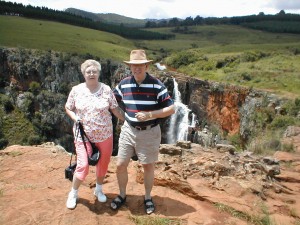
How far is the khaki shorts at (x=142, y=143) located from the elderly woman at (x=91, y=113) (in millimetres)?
286

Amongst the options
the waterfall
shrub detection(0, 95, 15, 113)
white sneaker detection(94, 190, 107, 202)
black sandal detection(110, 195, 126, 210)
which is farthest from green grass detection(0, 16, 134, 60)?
black sandal detection(110, 195, 126, 210)

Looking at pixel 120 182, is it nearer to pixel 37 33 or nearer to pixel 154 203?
pixel 154 203

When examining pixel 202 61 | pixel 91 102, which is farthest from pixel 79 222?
pixel 202 61

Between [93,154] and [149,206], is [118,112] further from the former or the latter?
[149,206]

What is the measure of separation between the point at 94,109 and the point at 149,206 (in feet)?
6.42

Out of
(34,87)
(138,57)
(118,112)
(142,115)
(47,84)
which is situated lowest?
(34,87)

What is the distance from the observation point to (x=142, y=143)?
16.5ft

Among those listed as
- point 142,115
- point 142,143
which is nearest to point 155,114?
point 142,115

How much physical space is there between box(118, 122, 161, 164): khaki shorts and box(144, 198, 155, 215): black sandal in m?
0.87

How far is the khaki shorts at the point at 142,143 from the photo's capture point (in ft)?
16.4

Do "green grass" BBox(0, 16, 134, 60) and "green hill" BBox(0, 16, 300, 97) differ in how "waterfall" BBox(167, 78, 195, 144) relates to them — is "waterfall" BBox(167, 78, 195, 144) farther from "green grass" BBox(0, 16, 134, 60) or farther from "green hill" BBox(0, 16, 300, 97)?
"green grass" BBox(0, 16, 134, 60)

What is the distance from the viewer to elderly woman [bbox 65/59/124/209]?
16.4 feet

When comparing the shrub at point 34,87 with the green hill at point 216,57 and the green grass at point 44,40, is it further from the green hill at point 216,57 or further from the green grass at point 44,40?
the green hill at point 216,57

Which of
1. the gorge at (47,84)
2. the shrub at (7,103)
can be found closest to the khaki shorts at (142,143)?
the gorge at (47,84)
